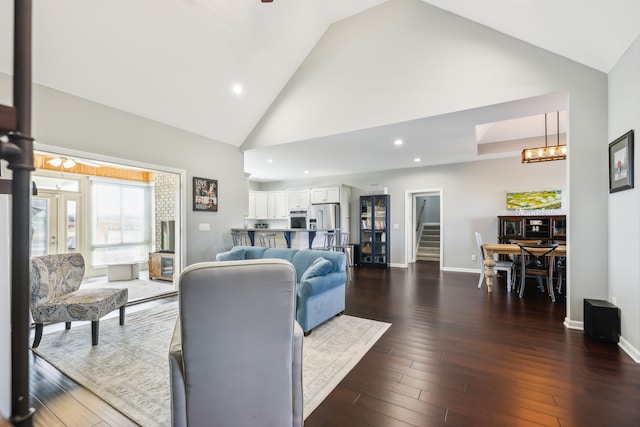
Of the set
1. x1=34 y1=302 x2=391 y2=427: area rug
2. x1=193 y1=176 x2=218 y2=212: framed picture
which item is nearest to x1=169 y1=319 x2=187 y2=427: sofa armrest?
x1=34 y1=302 x2=391 y2=427: area rug

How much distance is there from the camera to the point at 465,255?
6.70m

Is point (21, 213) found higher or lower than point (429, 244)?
higher

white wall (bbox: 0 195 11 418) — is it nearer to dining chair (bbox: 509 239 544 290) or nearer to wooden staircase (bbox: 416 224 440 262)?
dining chair (bbox: 509 239 544 290)

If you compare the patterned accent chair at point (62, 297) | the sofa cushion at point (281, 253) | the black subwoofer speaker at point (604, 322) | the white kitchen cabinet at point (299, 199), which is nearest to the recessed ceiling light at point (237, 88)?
the sofa cushion at point (281, 253)

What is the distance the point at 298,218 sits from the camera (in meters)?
8.63

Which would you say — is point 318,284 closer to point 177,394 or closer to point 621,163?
point 177,394

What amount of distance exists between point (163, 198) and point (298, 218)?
Answer: 12.0 feet

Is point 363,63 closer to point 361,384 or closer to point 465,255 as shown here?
point 361,384

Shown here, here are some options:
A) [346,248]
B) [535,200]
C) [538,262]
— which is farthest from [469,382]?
[535,200]

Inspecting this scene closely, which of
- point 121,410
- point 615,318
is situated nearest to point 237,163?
point 121,410

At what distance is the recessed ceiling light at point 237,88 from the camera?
180 inches

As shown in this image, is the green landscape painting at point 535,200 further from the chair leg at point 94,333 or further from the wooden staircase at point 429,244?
the chair leg at point 94,333

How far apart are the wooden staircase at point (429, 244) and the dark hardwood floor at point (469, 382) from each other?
518cm

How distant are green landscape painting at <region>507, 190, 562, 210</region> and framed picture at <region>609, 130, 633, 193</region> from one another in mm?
3380
